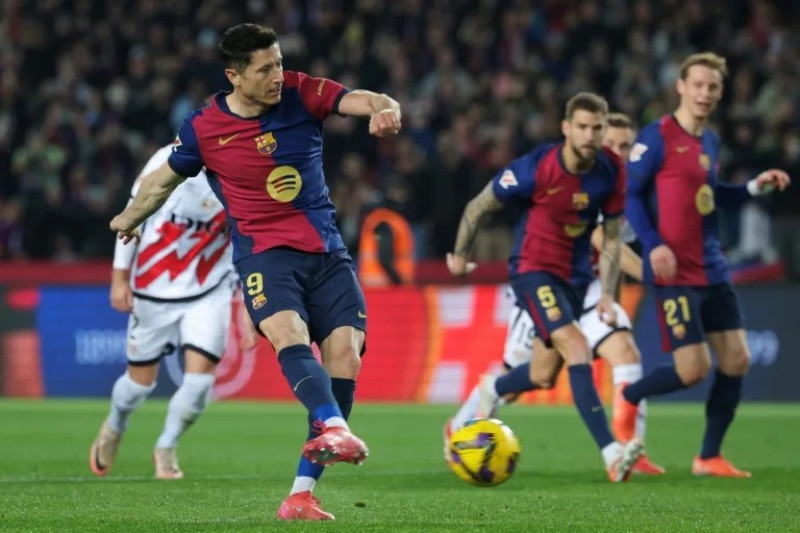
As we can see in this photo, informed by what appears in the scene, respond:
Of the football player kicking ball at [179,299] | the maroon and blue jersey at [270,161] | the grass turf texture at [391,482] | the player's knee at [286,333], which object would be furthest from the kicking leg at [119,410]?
the player's knee at [286,333]

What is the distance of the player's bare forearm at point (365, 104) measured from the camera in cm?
675

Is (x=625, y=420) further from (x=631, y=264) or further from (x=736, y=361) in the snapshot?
(x=631, y=264)

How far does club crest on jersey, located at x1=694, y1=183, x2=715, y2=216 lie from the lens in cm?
964

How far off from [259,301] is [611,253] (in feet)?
10.3

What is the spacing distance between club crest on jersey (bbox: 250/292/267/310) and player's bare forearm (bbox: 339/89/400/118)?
2.96 feet

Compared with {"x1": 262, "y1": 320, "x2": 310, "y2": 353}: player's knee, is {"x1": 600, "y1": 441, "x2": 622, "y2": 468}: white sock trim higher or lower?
lower

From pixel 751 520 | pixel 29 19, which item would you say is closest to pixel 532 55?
pixel 29 19

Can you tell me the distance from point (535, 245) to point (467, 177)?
9298mm

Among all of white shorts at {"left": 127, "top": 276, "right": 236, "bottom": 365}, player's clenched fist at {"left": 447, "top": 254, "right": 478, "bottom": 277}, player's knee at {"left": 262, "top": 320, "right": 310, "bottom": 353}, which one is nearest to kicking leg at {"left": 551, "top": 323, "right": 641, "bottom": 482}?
player's clenched fist at {"left": 447, "top": 254, "right": 478, "bottom": 277}

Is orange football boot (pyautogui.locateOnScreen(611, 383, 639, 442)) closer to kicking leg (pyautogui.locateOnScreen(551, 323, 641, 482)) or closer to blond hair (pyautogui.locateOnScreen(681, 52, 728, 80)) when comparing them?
kicking leg (pyautogui.locateOnScreen(551, 323, 641, 482))

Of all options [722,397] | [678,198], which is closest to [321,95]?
[678,198]

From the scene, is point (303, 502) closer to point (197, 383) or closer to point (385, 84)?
point (197, 383)

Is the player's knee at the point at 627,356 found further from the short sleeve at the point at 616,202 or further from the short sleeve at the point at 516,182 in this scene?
the short sleeve at the point at 516,182

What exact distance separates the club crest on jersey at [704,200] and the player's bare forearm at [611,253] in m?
0.51
